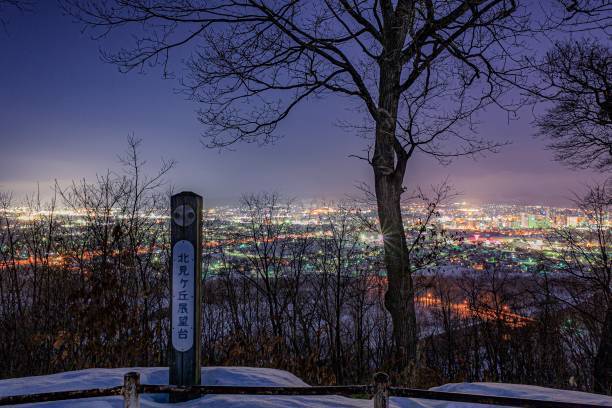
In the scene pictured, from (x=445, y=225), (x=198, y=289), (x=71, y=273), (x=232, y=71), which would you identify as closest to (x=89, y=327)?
(x=71, y=273)

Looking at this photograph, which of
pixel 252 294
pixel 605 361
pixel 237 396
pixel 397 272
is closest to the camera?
pixel 237 396

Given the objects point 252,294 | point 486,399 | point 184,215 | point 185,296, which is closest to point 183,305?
point 185,296

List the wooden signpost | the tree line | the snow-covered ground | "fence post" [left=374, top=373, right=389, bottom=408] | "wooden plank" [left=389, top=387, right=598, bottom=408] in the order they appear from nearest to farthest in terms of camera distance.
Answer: "wooden plank" [left=389, top=387, right=598, bottom=408] < "fence post" [left=374, top=373, right=389, bottom=408] < the snow-covered ground < the wooden signpost < the tree line

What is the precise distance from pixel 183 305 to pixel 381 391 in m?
2.21

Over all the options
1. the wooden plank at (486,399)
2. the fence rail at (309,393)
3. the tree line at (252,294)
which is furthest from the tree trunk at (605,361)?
the fence rail at (309,393)

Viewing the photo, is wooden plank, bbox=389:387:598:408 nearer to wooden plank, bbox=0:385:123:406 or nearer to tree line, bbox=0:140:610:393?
wooden plank, bbox=0:385:123:406

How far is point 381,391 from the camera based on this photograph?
2186mm

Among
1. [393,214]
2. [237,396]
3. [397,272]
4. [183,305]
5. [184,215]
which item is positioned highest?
[393,214]

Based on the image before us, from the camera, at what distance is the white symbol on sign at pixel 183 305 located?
362 centimetres

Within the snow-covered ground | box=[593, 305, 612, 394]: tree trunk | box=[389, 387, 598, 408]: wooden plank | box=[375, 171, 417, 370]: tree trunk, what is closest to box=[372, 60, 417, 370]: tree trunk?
box=[375, 171, 417, 370]: tree trunk

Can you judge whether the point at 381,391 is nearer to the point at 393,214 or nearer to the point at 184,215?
the point at 184,215

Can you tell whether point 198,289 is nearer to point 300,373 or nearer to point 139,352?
point 139,352

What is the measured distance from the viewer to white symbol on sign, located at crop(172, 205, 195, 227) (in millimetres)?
3721

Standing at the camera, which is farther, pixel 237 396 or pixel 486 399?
pixel 237 396
